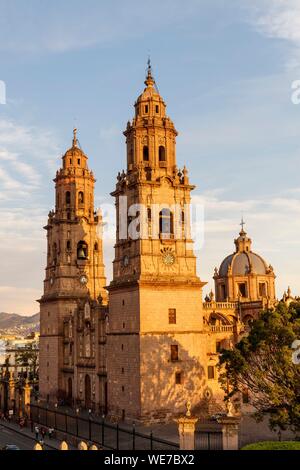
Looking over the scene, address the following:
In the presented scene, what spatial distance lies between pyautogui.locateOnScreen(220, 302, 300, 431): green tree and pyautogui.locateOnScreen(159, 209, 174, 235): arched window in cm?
1698

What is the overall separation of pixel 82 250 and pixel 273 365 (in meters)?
44.0

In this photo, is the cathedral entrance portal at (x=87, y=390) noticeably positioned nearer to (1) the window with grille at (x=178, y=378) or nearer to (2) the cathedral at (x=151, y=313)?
(2) the cathedral at (x=151, y=313)

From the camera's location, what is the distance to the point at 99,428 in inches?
2100

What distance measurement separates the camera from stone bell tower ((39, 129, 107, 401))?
77062 mm

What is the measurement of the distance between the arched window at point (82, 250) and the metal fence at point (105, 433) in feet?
72.6

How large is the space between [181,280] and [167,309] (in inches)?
119

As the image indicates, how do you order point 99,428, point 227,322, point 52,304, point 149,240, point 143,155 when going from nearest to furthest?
point 99,428
point 149,240
point 143,155
point 227,322
point 52,304

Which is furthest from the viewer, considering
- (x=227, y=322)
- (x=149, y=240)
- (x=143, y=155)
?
(x=227, y=322)

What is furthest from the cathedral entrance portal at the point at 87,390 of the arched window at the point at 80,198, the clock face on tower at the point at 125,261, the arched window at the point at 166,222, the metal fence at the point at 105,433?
the arched window at the point at 80,198

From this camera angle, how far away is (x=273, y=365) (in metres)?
40.3

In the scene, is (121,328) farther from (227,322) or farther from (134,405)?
(227,322)

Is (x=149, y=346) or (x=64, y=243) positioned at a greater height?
(x=64, y=243)

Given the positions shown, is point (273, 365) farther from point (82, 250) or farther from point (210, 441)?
point (82, 250)

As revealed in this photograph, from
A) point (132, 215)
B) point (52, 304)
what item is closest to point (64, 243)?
point (52, 304)
